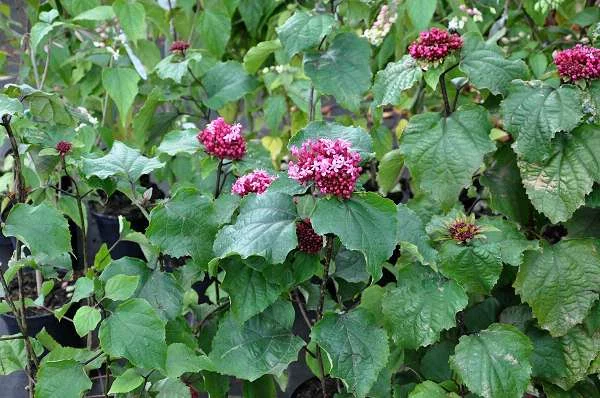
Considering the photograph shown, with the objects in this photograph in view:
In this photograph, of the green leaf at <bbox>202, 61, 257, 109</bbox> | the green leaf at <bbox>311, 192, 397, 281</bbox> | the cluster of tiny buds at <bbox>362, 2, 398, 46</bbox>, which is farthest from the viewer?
the cluster of tiny buds at <bbox>362, 2, 398, 46</bbox>

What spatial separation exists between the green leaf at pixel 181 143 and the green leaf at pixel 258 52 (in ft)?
1.43

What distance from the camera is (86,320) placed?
1230mm

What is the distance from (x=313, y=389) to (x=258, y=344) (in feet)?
1.63

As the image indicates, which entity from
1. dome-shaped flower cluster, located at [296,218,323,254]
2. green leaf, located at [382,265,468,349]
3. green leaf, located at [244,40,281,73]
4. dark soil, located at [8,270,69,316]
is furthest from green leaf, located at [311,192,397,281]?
dark soil, located at [8,270,69,316]

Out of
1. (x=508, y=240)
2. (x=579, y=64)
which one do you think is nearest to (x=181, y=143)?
(x=508, y=240)

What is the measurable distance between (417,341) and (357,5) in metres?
0.85

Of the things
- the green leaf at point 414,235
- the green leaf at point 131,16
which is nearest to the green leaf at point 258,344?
the green leaf at point 414,235

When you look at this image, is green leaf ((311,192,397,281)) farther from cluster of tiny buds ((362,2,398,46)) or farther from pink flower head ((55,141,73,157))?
cluster of tiny buds ((362,2,398,46))

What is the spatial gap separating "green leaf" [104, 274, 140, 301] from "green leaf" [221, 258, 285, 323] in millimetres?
156

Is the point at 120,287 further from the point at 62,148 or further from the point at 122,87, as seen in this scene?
the point at 122,87

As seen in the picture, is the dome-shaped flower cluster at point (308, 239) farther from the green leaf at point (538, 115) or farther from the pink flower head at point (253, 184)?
the green leaf at point (538, 115)

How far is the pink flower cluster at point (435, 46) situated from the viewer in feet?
4.56

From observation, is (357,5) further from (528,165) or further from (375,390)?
(375,390)

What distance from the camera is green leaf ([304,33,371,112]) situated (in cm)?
161
